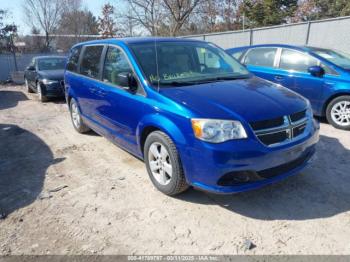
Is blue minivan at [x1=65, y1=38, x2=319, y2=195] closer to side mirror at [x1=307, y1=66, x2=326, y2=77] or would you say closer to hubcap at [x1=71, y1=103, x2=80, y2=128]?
hubcap at [x1=71, y1=103, x2=80, y2=128]

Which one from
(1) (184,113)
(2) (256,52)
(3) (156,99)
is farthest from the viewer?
(2) (256,52)

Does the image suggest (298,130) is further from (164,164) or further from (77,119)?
(77,119)

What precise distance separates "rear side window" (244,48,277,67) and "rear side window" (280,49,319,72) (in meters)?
0.25

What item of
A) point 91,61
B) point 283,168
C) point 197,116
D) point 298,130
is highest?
point 91,61

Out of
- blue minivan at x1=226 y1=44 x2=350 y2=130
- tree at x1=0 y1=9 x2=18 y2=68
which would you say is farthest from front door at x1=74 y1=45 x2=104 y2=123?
tree at x1=0 y1=9 x2=18 y2=68

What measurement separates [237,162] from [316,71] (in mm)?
3960

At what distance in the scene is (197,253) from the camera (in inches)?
104

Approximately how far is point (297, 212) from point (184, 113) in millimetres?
1566

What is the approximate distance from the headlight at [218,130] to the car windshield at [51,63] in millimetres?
9700

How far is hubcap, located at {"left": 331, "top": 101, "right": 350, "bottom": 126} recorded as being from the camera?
18.7 feet

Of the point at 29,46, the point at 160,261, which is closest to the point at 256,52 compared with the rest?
the point at 160,261

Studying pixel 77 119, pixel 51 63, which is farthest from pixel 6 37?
pixel 77 119

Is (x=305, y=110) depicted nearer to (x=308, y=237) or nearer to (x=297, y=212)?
(x=297, y=212)

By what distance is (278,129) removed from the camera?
303 cm
